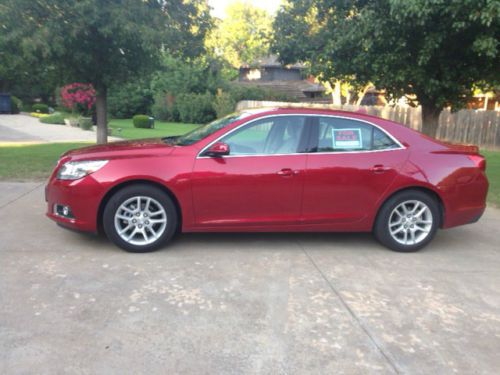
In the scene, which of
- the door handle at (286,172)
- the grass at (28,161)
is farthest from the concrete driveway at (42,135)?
the door handle at (286,172)

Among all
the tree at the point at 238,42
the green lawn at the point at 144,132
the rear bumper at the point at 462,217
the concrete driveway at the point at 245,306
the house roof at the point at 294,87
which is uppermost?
the tree at the point at 238,42

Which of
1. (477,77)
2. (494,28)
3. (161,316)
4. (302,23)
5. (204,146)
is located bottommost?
(161,316)

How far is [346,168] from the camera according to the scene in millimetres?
5281

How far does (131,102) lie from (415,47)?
120 feet

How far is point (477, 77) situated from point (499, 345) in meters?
7.20

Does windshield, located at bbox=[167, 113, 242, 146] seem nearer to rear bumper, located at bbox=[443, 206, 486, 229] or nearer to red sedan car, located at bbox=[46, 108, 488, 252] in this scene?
red sedan car, located at bbox=[46, 108, 488, 252]

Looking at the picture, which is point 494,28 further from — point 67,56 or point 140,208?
point 67,56

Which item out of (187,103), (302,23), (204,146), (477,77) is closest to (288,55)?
(302,23)

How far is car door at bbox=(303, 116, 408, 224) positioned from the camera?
17.3ft

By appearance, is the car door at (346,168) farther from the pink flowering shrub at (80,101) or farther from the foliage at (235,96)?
the foliage at (235,96)

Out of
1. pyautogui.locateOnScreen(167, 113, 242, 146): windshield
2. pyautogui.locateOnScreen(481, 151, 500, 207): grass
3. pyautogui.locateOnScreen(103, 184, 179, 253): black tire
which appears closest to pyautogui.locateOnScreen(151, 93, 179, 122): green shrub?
pyautogui.locateOnScreen(481, 151, 500, 207): grass

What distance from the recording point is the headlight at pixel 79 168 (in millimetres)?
5038

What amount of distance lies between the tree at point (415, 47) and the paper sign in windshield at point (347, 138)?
2.85m

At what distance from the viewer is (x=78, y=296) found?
4.04 m
